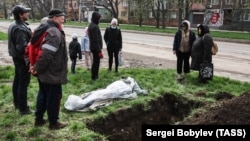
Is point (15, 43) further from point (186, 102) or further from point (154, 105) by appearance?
point (186, 102)


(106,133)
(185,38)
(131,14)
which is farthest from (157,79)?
(131,14)

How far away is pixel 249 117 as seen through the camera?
442 centimetres

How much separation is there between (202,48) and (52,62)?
4.69m

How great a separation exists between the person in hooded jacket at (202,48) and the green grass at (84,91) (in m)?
0.54

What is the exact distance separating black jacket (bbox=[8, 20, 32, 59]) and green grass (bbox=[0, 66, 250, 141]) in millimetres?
1112

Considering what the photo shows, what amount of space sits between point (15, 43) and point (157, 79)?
422cm

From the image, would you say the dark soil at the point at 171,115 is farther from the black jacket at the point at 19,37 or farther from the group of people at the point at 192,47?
the black jacket at the point at 19,37

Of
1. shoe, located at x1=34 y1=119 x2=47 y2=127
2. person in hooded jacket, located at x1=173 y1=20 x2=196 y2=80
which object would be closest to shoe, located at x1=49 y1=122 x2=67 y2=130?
shoe, located at x1=34 y1=119 x2=47 y2=127

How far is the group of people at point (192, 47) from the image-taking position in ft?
28.5

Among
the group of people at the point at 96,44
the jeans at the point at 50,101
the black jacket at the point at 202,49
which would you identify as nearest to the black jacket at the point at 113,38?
the group of people at the point at 96,44

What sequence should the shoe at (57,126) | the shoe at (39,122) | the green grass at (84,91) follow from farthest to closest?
the shoe at (39,122)
the shoe at (57,126)
the green grass at (84,91)

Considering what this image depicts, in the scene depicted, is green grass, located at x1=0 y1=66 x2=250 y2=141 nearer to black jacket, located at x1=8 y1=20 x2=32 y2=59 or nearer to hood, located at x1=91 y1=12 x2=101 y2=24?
black jacket, located at x1=8 y1=20 x2=32 y2=59

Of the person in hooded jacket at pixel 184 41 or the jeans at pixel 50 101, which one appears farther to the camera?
the person in hooded jacket at pixel 184 41

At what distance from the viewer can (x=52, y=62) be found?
512 centimetres
